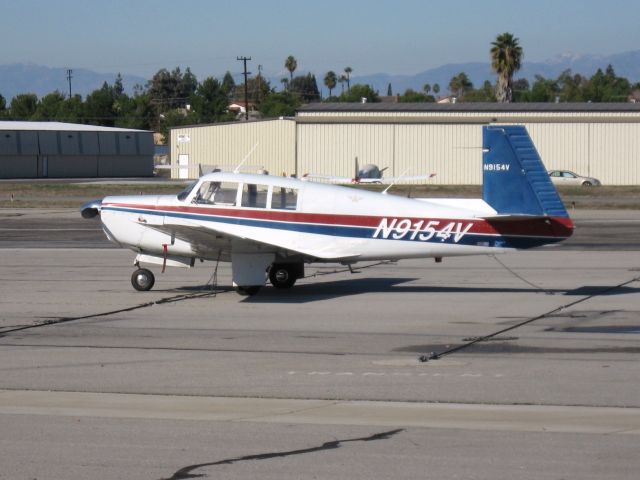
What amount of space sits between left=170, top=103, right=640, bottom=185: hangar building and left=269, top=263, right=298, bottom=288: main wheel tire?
1589 inches

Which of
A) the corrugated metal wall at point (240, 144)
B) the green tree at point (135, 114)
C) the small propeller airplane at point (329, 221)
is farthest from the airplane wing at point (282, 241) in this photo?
the green tree at point (135, 114)

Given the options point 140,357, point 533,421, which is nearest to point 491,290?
point 140,357

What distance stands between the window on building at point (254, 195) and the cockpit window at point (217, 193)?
0.16 meters

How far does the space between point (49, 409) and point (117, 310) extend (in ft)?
20.2

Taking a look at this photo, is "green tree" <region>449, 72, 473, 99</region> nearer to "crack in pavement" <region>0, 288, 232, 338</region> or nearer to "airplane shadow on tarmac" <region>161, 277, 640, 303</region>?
"airplane shadow on tarmac" <region>161, 277, 640, 303</region>

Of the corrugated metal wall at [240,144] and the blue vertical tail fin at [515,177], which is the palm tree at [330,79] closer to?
the corrugated metal wall at [240,144]

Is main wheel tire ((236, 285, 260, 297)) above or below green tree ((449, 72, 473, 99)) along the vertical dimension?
below

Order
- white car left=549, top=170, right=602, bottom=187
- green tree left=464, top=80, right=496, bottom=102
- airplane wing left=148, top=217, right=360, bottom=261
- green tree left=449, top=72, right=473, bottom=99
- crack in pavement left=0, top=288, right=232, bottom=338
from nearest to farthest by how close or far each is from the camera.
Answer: crack in pavement left=0, top=288, right=232, bottom=338 → airplane wing left=148, top=217, right=360, bottom=261 → white car left=549, top=170, right=602, bottom=187 → green tree left=464, top=80, right=496, bottom=102 → green tree left=449, top=72, right=473, bottom=99

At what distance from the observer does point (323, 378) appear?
31.8ft

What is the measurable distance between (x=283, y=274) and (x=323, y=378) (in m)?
6.93

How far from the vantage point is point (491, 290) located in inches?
646

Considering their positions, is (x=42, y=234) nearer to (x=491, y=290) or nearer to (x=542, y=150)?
(x=491, y=290)

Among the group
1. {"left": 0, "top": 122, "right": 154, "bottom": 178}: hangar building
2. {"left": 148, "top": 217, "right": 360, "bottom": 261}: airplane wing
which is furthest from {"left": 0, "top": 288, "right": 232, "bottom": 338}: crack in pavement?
{"left": 0, "top": 122, "right": 154, "bottom": 178}: hangar building

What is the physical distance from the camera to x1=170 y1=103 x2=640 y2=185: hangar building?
2223 inches
